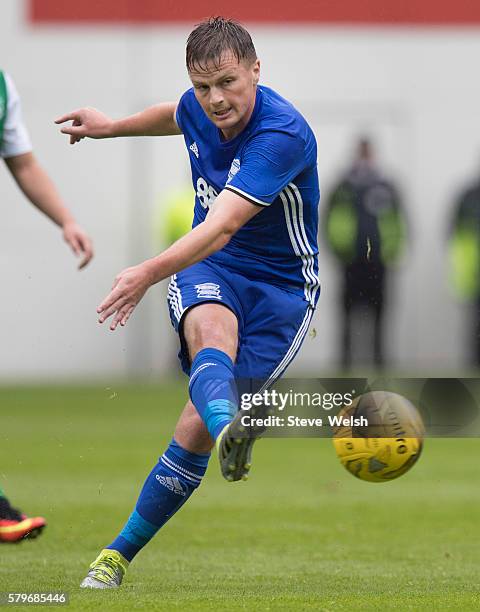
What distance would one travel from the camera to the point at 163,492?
6.30 meters

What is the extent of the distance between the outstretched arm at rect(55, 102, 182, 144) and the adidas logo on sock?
58.6 inches

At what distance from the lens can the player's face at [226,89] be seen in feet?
18.9

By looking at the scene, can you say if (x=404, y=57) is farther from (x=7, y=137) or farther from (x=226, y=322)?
(x=226, y=322)

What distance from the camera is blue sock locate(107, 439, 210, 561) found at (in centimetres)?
626

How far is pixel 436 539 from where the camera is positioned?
7.95 meters

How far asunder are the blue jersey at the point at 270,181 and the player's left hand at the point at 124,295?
0.64 meters

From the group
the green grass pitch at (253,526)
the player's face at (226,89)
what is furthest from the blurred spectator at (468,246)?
the player's face at (226,89)

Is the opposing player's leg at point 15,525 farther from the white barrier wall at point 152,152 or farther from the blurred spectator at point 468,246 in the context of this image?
the white barrier wall at point 152,152

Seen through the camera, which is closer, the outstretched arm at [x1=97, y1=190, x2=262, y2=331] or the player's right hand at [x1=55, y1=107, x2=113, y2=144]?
the outstretched arm at [x1=97, y1=190, x2=262, y2=331]

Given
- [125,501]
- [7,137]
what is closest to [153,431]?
[125,501]

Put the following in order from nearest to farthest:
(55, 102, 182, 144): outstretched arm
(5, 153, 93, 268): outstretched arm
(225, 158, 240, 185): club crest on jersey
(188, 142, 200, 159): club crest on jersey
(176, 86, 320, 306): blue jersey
→ (176, 86, 320, 306): blue jersey, (225, 158, 240, 185): club crest on jersey, (188, 142, 200, 159): club crest on jersey, (55, 102, 182, 144): outstretched arm, (5, 153, 93, 268): outstretched arm

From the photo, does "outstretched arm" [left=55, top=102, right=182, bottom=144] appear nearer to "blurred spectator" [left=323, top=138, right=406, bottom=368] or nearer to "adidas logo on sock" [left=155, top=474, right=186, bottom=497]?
"adidas logo on sock" [left=155, top=474, right=186, bottom=497]

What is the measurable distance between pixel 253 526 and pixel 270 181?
318 centimetres

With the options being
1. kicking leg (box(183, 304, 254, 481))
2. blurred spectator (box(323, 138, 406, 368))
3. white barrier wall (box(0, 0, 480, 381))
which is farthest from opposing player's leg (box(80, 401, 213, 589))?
white barrier wall (box(0, 0, 480, 381))
